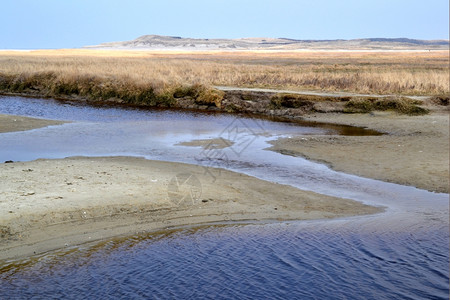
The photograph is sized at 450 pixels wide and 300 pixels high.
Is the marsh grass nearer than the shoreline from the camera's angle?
No

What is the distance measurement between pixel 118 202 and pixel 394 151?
28.9ft

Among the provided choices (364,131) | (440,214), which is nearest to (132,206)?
(440,214)

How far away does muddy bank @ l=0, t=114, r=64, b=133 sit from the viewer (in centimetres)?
1886

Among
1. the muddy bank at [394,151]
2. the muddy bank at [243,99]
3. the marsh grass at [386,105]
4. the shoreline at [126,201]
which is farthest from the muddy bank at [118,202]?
the muddy bank at [243,99]

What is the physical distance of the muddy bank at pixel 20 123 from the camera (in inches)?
742

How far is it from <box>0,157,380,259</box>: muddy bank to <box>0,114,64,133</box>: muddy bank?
7.51 m

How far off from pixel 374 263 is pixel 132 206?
397 centimetres

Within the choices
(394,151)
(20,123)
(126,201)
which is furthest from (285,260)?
(20,123)

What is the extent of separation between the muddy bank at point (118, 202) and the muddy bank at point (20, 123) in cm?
751

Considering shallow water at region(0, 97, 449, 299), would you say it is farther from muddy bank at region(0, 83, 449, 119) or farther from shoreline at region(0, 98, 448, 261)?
muddy bank at region(0, 83, 449, 119)

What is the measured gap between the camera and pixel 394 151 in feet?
49.6

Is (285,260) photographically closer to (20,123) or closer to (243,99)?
(20,123)

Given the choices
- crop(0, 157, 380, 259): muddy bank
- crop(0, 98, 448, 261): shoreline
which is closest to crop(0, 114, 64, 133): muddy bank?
crop(0, 98, 448, 261): shoreline

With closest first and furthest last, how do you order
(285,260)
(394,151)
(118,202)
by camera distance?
(285,260) < (118,202) < (394,151)
